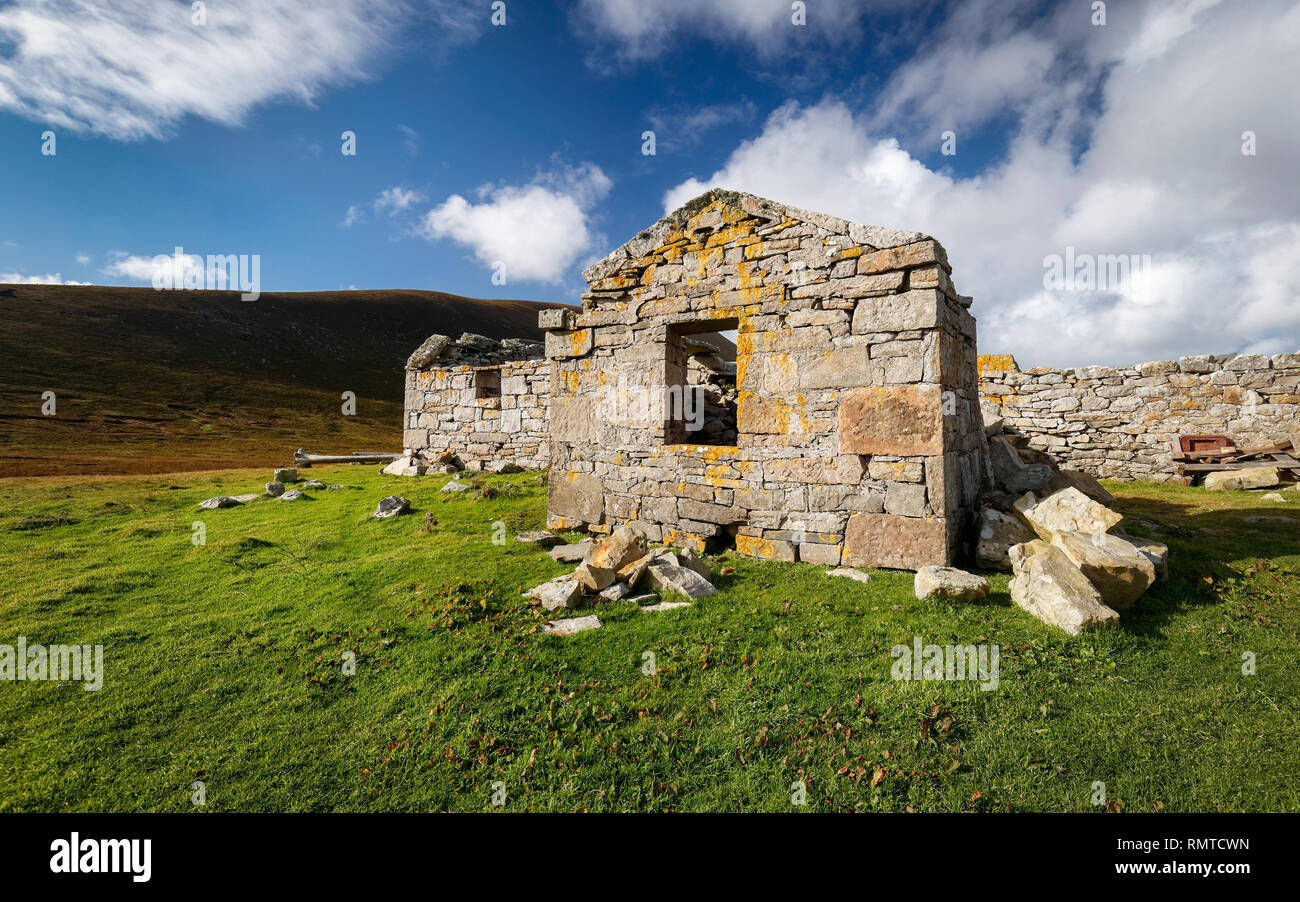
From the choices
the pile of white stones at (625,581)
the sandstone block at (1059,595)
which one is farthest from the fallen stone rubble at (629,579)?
the sandstone block at (1059,595)

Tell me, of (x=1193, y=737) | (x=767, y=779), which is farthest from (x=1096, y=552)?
(x=767, y=779)

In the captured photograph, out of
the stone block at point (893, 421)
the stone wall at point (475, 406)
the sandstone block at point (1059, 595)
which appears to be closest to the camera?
the sandstone block at point (1059, 595)

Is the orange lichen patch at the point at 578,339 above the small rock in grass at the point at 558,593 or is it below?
above

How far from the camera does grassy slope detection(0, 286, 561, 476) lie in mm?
25000

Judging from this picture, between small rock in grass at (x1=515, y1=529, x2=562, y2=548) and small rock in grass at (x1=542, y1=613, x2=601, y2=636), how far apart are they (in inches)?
104

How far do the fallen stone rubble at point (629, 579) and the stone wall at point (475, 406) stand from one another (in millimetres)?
8943

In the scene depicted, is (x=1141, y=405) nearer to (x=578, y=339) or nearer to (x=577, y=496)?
(x=578, y=339)

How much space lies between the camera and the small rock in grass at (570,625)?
5.06 meters

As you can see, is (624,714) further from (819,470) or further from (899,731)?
(819,470)

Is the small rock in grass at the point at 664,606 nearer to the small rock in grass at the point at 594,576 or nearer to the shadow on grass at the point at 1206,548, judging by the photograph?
the small rock in grass at the point at 594,576

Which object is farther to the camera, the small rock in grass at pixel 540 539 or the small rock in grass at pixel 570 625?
the small rock in grass at pixel 540 539

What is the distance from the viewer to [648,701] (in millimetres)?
3988

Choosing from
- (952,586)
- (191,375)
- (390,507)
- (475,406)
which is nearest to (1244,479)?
(952,586)

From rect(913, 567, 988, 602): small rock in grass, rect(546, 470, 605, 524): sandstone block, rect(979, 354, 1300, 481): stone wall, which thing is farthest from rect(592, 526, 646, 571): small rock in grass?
rect(979, 354, 1300, 481): stone wall
